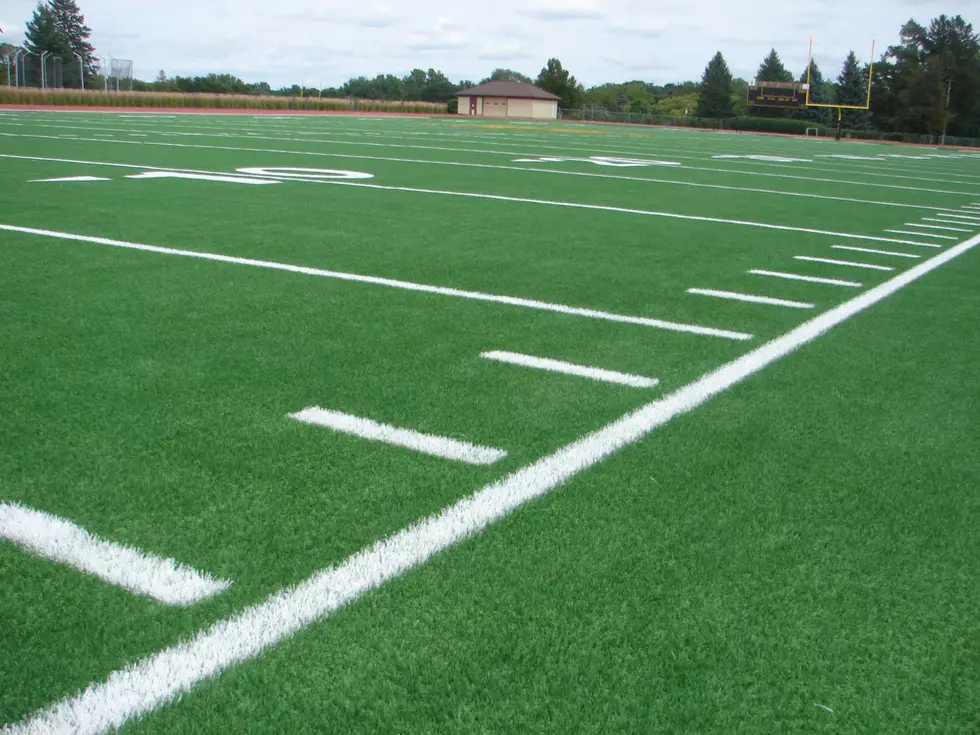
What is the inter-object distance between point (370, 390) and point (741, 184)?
11.1 metres

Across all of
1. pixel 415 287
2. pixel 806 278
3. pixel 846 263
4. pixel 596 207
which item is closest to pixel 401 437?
pixel 415 287

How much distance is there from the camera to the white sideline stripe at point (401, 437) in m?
2.94

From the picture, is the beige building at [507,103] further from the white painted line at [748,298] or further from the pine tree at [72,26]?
the white painted line at [748,298]

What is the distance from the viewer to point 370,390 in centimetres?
350

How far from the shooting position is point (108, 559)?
220cm

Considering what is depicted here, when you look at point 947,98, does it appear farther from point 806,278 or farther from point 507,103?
point 806,278

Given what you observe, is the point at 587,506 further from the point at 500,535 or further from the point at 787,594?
the point at 787,594

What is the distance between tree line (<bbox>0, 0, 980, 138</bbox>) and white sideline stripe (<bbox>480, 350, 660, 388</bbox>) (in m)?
48.2

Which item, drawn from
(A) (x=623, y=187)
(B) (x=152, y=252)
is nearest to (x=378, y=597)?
(B) (x=152, y=252)

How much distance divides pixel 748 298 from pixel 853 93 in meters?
76.4

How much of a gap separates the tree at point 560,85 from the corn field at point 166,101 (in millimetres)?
26424

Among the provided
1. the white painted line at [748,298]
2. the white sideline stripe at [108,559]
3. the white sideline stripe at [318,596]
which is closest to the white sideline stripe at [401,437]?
the white sideline stripe at [318,596]

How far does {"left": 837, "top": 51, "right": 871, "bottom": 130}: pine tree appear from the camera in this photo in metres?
71.9

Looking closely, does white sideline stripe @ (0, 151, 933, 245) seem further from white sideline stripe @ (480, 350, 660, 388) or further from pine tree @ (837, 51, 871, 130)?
pine tree @ (837, 51, 871, 130)
